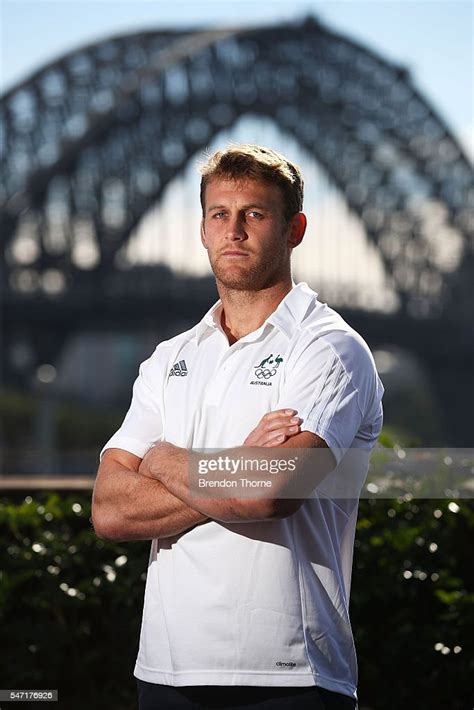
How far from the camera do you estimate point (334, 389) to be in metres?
2.67

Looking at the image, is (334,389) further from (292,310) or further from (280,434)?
(292,310)

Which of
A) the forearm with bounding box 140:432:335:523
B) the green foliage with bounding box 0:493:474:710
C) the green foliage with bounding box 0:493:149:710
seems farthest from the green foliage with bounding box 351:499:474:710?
the forearm with bounding box 140:432:335:523

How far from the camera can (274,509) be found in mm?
2611

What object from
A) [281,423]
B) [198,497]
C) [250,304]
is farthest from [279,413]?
[250,304]

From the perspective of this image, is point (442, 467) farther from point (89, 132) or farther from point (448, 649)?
point (89, 132)

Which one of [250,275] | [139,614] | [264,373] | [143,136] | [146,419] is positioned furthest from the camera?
[143,136]

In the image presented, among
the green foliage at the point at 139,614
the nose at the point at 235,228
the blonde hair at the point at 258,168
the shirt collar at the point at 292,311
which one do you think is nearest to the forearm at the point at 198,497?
the shirt collar at the point at 292,311

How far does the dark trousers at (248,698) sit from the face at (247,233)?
0.88 metres

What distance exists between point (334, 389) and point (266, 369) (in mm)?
178

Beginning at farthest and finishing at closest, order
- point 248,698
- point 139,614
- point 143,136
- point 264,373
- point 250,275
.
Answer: point 143,136
point 139,614
point 250,275
point 264,373
point 248,698

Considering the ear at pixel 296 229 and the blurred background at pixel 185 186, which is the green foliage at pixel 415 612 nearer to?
the ear at pixel 296 229

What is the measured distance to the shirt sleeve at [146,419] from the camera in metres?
3.03

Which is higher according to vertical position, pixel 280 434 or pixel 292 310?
pixel 292 310

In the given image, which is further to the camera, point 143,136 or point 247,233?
point 143,136
